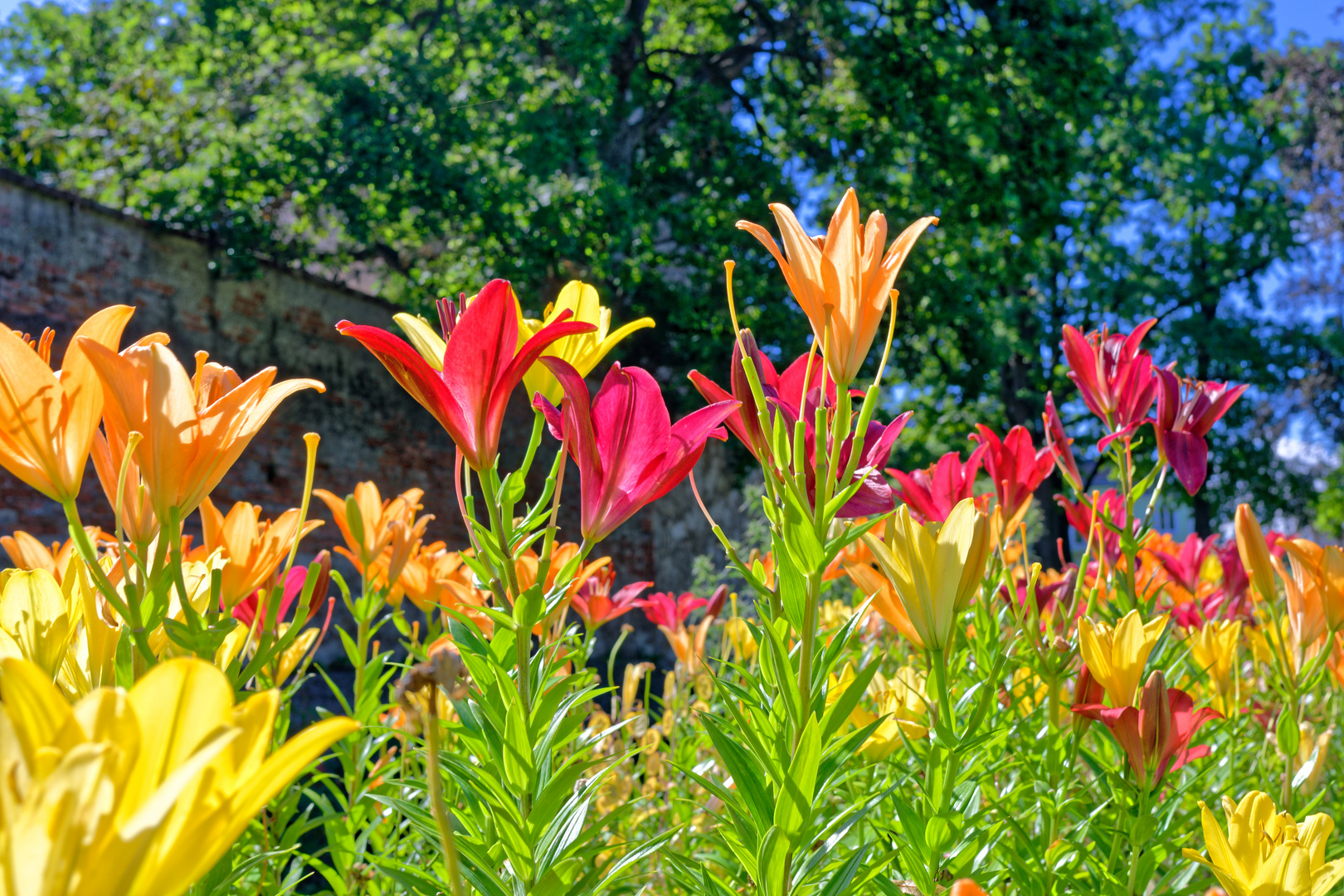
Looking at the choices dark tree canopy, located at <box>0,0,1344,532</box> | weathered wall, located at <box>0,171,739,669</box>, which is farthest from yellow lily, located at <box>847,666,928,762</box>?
dark tree canopy, located at <box>0,0,1344,532</box>

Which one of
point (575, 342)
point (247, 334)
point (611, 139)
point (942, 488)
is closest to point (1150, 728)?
point (942, 488)

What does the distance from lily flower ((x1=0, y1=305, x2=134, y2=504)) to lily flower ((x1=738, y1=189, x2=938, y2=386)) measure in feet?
1.20

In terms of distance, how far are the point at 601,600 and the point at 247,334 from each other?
206 inches

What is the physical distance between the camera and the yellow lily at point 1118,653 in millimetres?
713

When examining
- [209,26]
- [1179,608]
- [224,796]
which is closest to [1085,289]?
[209,26]

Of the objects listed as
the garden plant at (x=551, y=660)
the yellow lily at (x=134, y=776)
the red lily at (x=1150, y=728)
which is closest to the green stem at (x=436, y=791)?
the garden plant at (x=551, y=660)

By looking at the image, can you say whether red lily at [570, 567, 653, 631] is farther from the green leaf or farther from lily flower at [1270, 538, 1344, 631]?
lily flower at [1270, 538, 1344, 631]

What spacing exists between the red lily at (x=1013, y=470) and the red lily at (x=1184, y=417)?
116 mm

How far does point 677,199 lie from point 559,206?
1.65 m

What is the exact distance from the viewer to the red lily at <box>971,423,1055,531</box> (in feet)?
2.99

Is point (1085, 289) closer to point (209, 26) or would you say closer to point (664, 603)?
point (209, 26)

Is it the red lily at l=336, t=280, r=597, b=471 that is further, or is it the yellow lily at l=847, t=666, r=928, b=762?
the yellow lily at l=847, t=666, r=928, b=762

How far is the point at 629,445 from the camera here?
1.86 feet

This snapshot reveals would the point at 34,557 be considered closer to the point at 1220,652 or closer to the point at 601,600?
the point at 601,600
